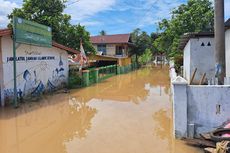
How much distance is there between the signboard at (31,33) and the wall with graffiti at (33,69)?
59cm

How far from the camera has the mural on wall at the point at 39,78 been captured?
13.9 meters

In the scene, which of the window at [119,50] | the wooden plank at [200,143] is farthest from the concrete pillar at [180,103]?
the window at [119,50]

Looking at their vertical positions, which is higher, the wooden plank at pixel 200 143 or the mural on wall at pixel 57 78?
the mural on wall at pixel 57 78

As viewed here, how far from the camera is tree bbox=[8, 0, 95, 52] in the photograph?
22.1 m

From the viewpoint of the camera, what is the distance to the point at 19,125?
950 cm

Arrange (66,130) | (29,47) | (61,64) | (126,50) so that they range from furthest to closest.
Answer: (126,50), (61,64), (29,47), (66,130)

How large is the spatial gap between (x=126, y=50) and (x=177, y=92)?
3792cm

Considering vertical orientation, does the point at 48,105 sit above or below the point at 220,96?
below

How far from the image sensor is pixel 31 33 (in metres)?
13.8

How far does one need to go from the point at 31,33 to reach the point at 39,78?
3.27 meters

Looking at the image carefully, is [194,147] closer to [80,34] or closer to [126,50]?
[80,34]

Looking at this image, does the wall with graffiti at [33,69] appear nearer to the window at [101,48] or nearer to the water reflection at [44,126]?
the water reflection at [44,126]

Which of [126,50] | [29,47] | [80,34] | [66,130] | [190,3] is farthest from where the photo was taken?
[126,50]

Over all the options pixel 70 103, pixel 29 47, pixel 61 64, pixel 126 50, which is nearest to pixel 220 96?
pixel 70 103
